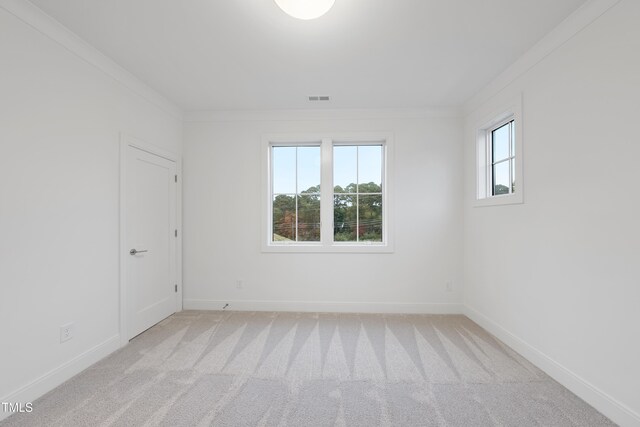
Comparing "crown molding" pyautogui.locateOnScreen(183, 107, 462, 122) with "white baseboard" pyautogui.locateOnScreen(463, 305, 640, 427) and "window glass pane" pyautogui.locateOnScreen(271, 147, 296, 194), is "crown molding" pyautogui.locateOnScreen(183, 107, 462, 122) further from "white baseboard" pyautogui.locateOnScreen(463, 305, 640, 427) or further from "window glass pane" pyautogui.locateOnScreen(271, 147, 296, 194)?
"white baseboard" pyautogui.locateOnScreen(463, 305, 640, 427)

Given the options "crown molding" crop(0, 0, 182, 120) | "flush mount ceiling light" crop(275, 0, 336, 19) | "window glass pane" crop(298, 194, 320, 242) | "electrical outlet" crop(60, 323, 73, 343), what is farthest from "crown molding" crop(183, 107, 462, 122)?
"electrical outlet" crop(60, 323, 73, 343)

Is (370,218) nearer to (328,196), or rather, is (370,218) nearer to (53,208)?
(328,196)

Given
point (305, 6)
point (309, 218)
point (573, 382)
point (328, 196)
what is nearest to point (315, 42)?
point (305, 6)

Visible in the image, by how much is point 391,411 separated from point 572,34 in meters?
2.96

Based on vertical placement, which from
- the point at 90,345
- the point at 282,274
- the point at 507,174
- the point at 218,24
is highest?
the point at 218,24

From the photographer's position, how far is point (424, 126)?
3.66 metres

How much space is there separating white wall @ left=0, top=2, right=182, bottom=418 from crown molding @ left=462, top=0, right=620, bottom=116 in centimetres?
377

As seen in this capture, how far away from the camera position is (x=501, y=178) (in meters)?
3.09

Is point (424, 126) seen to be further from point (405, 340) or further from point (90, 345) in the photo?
point (90, 345)

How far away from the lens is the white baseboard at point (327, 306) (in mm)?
3621

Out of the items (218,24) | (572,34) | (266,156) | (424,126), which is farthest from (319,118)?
(572,34)

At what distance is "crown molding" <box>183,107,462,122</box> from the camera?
3639mm

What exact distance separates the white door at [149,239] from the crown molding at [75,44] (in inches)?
25.5

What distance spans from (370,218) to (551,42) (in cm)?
245
